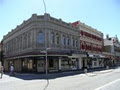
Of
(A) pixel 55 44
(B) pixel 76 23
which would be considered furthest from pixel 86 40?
(A) pixel 55 44

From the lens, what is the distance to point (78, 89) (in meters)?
10.5

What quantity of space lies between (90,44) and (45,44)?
1838 centimetres

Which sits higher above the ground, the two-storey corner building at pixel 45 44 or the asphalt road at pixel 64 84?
the two-storey corner building at pixel 45 44

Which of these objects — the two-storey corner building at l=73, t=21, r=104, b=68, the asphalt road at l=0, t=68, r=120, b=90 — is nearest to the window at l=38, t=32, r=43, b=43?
the asphalt road at l=0, t=68, r=120, b=90

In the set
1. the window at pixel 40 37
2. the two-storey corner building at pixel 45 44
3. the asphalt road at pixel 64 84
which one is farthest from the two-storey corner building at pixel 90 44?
the asphalt road at pixel 64 84

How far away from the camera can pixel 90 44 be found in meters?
40.9

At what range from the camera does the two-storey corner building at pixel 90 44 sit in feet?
120

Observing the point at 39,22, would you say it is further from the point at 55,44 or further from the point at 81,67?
the point at 81,67

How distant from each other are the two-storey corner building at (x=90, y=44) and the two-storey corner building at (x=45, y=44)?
2859mm

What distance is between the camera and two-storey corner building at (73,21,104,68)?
3659cm

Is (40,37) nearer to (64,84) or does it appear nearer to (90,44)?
(64,84)

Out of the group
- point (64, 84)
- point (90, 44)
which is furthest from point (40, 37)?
point (90, 44)

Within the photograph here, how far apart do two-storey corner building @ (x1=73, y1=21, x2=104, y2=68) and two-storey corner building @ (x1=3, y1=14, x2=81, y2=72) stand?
9.38 ft

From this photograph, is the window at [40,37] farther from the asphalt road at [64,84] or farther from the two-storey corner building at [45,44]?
the asphalt road at [64,84]
